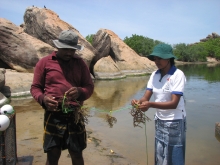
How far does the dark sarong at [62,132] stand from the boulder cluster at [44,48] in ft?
24.6

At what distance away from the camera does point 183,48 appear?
65562mm

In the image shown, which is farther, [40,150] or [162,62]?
[40,150]

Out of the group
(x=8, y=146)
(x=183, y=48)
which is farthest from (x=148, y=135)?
(x=183, y=48)

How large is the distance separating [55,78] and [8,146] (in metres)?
1.37

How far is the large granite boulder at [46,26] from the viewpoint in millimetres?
18219

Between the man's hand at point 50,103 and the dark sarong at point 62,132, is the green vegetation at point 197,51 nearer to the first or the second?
the dark sarong at point 62,132

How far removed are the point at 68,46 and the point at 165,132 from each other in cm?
150

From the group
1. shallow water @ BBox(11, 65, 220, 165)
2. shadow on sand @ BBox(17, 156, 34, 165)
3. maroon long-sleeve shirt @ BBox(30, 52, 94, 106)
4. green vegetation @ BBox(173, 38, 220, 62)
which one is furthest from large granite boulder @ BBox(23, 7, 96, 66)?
green vegetation @ BBox(173, 38, 220, 62)

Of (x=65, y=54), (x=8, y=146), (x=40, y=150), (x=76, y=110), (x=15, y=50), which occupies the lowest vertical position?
(x=40, y=150)

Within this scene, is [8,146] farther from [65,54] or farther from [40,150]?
[65,54]

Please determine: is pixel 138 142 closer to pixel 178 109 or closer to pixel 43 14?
pixel 178 109

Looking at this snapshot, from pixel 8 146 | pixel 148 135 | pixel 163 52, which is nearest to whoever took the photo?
pixel 163 52

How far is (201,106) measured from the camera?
31.9 ft

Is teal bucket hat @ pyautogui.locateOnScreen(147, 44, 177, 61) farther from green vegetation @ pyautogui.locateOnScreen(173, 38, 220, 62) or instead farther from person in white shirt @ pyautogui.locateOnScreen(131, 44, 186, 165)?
green vegetation @ pyautogui.locateOnScreen(173, 38, 220, 62)
